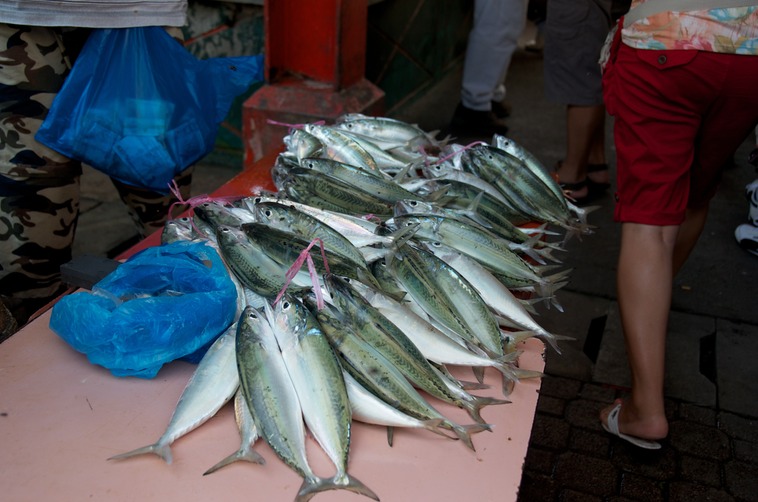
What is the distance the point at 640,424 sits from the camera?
8.78 ft

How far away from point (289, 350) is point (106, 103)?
153 centimetres

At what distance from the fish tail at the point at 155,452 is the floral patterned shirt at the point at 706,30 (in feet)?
6.83

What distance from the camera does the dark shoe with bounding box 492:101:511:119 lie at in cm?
672

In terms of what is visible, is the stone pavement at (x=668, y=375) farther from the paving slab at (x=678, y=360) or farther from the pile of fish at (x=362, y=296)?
the pile of fish at (x=362, y=296)

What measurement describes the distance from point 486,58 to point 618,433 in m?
3.91

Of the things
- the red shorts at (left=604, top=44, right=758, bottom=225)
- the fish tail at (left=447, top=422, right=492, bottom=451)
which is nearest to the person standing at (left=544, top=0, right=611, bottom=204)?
the red shorts at (left=604, top=44, right=758, bottom=225)

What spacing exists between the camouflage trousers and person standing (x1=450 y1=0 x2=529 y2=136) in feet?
12.8

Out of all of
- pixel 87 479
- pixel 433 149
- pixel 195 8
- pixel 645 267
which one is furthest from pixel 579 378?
pixel 195 8

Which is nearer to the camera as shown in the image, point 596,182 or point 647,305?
point 647,305

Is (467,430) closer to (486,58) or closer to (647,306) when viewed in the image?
(647,306)

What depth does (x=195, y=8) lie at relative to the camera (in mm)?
5137

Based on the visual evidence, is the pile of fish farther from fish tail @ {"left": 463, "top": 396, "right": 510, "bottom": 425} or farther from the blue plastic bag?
the blue plastic bag

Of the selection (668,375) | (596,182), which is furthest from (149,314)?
(596,182)

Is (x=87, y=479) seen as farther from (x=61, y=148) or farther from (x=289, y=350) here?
(x=61, y=148)
